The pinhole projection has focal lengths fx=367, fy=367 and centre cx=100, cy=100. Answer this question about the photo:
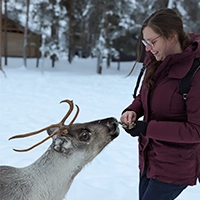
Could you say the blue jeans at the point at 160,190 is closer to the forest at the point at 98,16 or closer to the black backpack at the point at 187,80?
the black backpack at the point at 187,80

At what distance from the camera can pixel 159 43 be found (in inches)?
83.4

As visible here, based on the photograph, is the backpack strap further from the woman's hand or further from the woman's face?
the woman's hand

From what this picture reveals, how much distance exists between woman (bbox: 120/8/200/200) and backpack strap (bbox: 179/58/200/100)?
0.06ft

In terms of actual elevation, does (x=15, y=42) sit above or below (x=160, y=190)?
below

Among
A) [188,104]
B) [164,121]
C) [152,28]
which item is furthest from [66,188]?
[152,28]

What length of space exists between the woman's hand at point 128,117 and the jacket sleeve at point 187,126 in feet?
0.67

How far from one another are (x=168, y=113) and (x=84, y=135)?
2.21 ft

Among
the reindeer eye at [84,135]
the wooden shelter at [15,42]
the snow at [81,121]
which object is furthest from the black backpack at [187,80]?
the wooden shelter at [15,42]

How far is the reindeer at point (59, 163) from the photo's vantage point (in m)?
2.45

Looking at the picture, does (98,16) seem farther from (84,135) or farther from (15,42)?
(84,135)

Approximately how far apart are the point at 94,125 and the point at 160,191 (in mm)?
647

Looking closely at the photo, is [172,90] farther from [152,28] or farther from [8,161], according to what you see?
[8,161]

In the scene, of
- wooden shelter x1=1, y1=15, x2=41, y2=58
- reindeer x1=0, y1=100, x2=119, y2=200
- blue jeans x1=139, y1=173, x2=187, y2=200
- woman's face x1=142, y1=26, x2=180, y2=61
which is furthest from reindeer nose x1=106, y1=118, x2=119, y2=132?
wooden shelter x1=1, y1=15, x2=41, y2=58

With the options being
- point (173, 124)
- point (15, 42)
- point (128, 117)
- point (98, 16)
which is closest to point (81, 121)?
point (128, 117)
